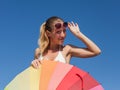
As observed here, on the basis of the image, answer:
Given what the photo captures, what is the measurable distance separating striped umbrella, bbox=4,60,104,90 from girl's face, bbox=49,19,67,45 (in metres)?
0.45

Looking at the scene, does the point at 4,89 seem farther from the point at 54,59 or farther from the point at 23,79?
the point at 54,59

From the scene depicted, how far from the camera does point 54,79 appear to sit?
20.9 feet

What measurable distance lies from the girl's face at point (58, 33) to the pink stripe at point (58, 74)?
492mm

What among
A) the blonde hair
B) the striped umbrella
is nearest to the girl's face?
the blonde hair

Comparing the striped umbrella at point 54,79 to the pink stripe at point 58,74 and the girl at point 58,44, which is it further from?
the girl at point 58,44

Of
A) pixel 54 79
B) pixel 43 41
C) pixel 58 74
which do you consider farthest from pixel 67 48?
pixel 54 79

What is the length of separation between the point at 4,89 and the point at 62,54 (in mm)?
1168

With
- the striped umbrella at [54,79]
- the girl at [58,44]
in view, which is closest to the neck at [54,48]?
the girl at [58,44]

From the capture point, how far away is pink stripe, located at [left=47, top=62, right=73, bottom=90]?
631 cm

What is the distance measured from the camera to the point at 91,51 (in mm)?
6785

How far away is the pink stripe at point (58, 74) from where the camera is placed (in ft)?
20.7

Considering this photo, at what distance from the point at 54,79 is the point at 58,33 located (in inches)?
34.0

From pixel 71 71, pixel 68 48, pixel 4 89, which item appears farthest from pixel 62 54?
pixel 4 89

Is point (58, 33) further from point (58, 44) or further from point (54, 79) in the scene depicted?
point (54, 79)
